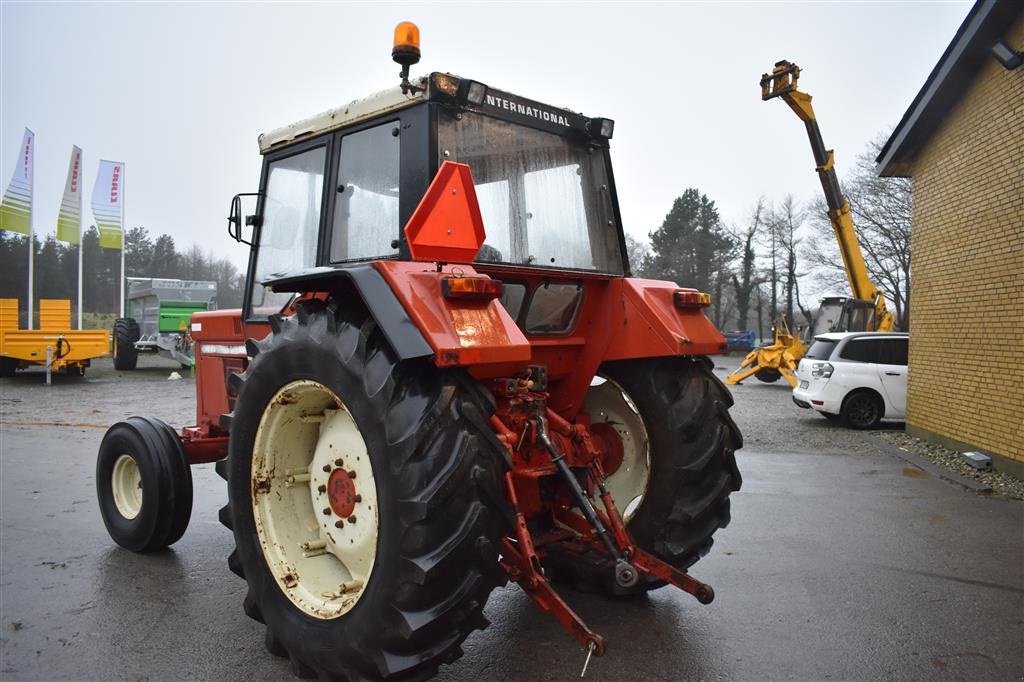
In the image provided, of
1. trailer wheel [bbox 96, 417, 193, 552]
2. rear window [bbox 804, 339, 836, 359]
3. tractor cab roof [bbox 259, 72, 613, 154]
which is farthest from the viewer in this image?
rear window [bbox 804, 339, 836, 359]

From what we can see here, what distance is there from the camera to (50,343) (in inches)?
679

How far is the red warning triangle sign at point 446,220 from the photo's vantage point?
2564mm

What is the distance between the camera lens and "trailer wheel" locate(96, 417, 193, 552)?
447cm

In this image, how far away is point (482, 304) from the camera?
2729 millimetres

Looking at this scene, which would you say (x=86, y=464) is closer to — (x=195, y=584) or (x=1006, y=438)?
(x=195, y=584)

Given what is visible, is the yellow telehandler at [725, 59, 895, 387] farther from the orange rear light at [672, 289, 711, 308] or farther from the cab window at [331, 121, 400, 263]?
the cab window at [331, 121, 400, 263]

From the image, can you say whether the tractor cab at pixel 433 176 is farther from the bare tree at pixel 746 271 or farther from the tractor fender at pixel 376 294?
the bare tree at pixel 746 271

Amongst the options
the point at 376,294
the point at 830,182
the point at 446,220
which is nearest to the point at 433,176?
the point at 446,220

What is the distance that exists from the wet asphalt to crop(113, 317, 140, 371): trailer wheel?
15.8m

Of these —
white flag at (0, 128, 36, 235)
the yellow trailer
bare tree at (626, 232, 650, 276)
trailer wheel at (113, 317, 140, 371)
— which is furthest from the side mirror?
bare tree at (626, 232, 650, 276)

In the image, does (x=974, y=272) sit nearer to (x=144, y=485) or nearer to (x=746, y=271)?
(x=144, y=485)

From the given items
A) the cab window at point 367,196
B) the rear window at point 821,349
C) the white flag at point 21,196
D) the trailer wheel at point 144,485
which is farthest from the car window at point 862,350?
the white flag at point 21,196

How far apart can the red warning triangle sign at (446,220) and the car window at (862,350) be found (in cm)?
1091

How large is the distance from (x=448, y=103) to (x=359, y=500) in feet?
5.96
